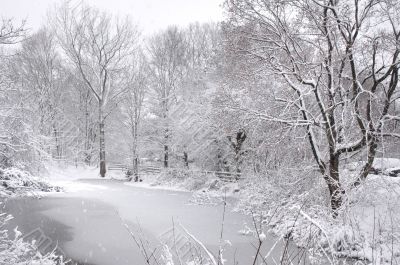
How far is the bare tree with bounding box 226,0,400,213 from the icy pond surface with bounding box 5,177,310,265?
336 centimetres

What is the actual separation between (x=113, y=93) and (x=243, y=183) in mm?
20302

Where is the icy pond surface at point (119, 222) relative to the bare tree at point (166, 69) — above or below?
below

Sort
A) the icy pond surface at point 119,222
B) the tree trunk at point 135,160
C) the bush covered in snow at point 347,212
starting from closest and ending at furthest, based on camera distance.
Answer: the bush covered in snow at point 347,212 → the icy pond surface at point 119,222 → the tree trunk at point 135,160

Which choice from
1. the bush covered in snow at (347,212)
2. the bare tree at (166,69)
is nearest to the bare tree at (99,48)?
the bare tree at (166,69)

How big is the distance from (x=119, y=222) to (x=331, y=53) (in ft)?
28.7

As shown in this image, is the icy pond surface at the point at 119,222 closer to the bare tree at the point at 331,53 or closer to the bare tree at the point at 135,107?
the bare tree at the point at 331,53

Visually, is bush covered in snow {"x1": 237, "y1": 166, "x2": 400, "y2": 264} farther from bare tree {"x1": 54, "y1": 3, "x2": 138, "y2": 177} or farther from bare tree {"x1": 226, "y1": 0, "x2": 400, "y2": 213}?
bare tree {"x1": 54, "y1": 3, "x2": 138, "y2": 177}

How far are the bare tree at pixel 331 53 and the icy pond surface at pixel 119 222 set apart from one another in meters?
3.36

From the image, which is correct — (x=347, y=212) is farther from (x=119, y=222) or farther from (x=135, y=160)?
(x=135, y=160)

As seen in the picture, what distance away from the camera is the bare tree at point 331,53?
30.7 feet

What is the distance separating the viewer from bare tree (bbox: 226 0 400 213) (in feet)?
30.7

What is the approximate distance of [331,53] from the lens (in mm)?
9531

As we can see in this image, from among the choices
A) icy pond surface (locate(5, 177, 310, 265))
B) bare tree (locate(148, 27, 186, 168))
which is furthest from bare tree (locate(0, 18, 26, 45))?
bare tree (locate(148, 27, 186, 168))

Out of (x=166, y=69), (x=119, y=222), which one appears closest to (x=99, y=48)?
(x=166, y=69)
